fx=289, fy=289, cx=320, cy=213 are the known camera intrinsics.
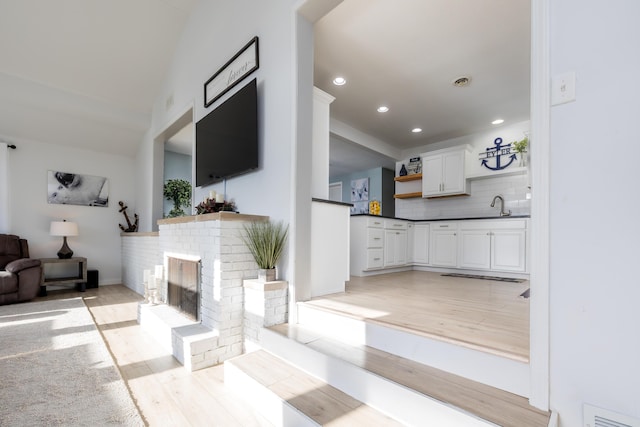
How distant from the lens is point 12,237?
4352mm

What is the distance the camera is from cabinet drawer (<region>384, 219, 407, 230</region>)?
171 inches

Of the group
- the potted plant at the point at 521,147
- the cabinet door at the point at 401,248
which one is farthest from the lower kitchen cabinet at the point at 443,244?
the potted plant at the point at 521,147

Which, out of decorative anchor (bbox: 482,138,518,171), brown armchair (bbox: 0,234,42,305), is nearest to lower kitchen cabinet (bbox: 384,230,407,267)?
decorative anchor (bbox: 482,138,518,171)

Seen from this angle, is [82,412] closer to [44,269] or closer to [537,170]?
[537,170]

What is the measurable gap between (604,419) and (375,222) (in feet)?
10.6

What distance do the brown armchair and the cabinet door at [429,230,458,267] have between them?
19.0 ft

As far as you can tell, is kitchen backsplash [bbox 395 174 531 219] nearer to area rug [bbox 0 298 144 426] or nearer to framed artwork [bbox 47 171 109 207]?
area rug [bbox 0 298 144 426]

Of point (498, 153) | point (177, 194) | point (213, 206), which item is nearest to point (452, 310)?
point (213, 206)

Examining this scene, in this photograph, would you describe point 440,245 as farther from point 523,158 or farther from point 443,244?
point 523,158

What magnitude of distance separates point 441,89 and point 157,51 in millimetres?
4108

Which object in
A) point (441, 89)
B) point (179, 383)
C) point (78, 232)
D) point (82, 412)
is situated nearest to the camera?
point (82, 412)

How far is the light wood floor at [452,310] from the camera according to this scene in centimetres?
143

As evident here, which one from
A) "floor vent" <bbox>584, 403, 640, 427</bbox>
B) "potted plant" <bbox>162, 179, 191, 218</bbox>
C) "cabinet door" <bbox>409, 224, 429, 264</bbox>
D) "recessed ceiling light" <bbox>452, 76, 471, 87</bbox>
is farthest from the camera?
"potted plant" <bbox>162, 179, 191, 218</bbox>

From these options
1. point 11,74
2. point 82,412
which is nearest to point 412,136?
point 82,412
